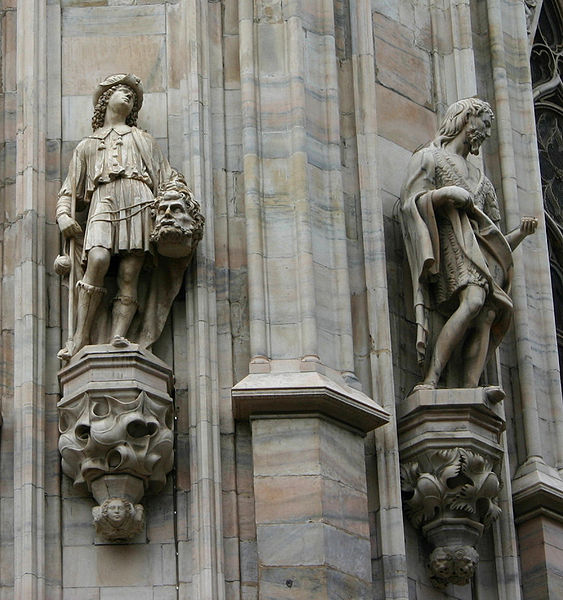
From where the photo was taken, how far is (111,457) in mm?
17609

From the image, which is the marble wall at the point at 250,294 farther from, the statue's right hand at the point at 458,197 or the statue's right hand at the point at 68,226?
the statue's right hand at the point at 458,197

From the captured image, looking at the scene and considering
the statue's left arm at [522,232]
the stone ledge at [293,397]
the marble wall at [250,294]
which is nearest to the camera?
the marble wall at [250,294]

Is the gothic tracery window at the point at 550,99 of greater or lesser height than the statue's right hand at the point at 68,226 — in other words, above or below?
above

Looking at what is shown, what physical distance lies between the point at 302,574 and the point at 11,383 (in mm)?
2707

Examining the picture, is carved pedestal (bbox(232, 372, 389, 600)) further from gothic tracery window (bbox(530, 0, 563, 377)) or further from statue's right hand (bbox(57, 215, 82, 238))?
gothic tracery window (bbox(530, 0, 563, 377))

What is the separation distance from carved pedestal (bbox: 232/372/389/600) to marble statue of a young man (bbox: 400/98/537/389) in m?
1.18

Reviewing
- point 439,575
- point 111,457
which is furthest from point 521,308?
point 111,457

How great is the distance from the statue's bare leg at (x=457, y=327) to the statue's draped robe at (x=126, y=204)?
2.15 meters

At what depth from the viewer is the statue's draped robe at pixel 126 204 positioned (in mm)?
18234

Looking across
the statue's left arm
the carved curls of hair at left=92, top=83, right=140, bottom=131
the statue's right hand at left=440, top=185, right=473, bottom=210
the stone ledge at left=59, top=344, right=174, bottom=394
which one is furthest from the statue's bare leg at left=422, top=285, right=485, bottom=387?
the carved curls of hair at left=92, top=83, right=140, bottom=131

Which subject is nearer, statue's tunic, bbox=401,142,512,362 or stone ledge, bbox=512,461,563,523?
statue's tunic, bbox=401,142,512,362

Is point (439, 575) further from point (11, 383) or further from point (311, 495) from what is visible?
point (11, 383)

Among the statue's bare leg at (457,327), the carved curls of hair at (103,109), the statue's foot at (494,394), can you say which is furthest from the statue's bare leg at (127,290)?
the statue's foot at (494,394)

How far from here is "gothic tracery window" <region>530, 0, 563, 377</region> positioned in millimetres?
23562
